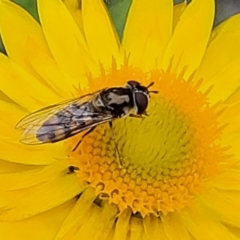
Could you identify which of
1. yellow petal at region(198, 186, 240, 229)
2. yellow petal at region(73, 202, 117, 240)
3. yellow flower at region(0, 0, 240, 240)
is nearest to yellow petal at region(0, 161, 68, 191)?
yellow flower at region(0, 0, 240, 240)

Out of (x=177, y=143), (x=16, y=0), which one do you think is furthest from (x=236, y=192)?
(x=16, y=0)

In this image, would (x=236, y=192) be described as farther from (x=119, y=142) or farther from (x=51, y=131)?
(x=51, y=131)

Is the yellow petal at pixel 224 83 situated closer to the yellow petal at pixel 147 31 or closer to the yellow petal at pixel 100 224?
the yellow petal at pixel 147 31

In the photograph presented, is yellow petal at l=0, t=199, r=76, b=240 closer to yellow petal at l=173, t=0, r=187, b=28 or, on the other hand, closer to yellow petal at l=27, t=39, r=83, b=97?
yellow petal at l=27, t=39, r=83, b=97

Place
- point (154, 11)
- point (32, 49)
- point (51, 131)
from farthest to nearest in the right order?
point (154, 11), point (32, 49), point (51, 131)

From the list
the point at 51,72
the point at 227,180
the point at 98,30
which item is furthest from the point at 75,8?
the point at 227,180
